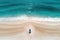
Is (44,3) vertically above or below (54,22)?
above

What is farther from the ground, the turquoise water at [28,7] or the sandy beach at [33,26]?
the turquoise water at [28,7]

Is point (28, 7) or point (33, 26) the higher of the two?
point (28, 7)

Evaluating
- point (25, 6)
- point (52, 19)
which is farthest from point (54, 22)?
point (25, 6)

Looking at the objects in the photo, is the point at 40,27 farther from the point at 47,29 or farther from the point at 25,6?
the point at 25,6

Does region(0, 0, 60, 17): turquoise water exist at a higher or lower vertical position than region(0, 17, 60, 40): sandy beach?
higher

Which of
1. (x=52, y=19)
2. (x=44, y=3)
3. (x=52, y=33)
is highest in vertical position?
(x=44, y=3)

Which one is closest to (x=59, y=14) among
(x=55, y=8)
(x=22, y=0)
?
(x=55, y=8)
